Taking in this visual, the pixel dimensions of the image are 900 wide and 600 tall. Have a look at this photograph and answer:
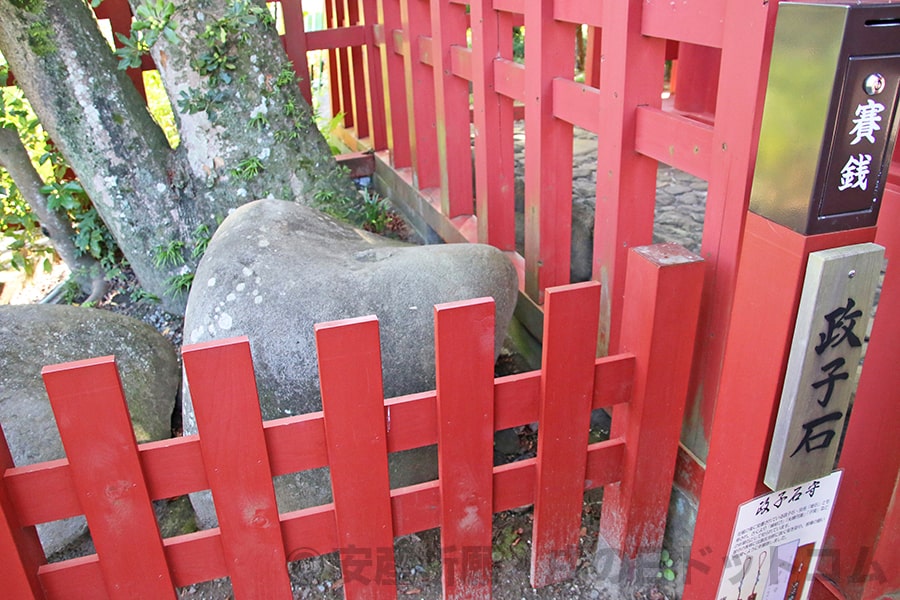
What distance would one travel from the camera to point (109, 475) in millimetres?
1612

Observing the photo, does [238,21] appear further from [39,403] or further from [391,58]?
[39,403]

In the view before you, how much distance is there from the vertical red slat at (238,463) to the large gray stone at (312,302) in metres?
0.43

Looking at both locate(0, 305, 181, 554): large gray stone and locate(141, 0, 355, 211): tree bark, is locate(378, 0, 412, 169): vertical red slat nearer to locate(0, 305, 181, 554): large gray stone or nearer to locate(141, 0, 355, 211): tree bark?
locate(141, 0, 355, 211): tree bark

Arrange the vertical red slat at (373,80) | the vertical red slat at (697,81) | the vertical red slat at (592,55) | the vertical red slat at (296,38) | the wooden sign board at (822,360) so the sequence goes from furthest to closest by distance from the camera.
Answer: the vertical red slat at (592,55)
the vertical red slat at (373,80)
the vertical red slat at (296,38)
the vertical red slat at (697,81)
the wooden sign board at (822,360)

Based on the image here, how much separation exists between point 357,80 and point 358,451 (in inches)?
156

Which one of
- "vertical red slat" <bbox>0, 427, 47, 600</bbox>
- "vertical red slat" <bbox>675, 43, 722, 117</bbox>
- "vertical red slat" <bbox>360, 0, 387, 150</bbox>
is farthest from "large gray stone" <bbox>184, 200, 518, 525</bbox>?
"vertical red slat" <bbox>360, 0, 387, 150</bbox>

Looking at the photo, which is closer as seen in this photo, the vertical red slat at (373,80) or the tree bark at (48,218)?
the tree bark at (48,218)

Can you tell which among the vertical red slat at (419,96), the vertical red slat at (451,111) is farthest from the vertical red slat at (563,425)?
the vertical red slat at (419,96)

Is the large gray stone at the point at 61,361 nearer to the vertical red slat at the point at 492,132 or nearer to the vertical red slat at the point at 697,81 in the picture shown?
the vertical red slat at the point at 492,132

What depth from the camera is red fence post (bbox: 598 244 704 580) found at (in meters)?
1.78

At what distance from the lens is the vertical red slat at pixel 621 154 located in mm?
1978

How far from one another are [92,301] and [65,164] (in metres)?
0.77

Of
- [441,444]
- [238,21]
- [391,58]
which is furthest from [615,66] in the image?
[391,58]

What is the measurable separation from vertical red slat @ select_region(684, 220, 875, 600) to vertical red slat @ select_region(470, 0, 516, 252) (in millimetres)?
1665
